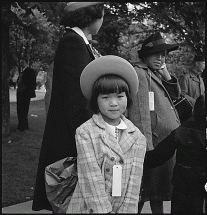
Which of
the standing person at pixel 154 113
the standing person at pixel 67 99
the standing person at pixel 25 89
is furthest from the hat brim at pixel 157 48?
the standing person at pixel 25 89

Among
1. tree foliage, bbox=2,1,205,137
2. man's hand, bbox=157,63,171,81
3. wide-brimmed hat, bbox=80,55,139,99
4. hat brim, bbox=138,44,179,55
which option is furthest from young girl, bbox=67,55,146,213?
tree foliage, bbox=2,1,205,137

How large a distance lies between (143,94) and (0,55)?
19.7 feet

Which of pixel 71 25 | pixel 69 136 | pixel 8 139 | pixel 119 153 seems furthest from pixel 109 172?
pixel 8 139

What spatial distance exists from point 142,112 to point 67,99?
2.76 ft

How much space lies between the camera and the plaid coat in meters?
2.25

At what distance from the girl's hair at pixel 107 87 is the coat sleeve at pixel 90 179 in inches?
9.4

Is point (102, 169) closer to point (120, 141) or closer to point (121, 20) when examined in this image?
point (120, 141)

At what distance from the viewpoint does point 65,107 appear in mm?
2615

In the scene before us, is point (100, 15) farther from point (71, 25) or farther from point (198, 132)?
point (198, 132)

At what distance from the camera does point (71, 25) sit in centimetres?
282

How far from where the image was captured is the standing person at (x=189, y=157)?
2.87 meters

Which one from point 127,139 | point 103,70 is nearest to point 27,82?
point 103,70

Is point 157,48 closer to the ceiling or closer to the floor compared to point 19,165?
closer to the ceiling

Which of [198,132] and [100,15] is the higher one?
[100,15]
